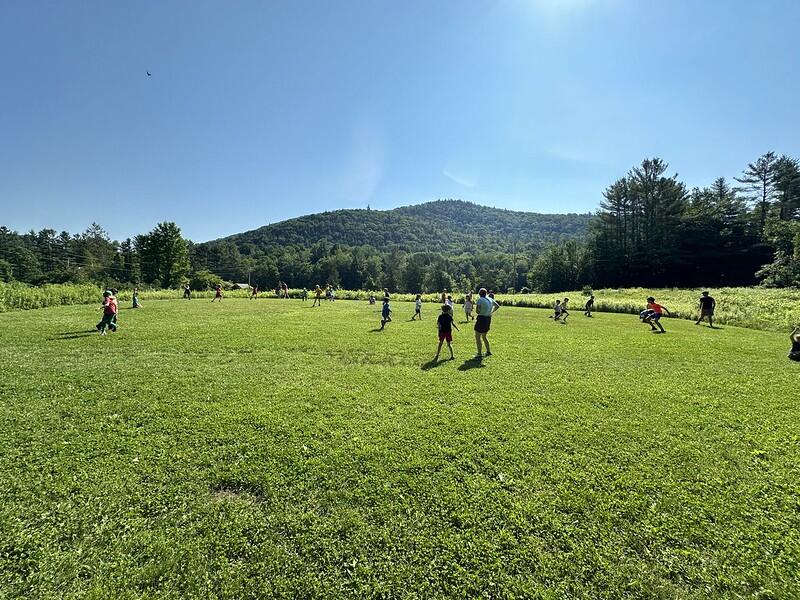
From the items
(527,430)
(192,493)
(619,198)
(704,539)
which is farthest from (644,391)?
(619,198)

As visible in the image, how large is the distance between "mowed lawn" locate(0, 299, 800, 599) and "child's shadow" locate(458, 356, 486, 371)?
28.9 inches

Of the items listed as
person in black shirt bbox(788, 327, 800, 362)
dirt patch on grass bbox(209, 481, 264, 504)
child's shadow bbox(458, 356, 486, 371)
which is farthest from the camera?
person in black shirt bbox(788, 327, 800, 362)

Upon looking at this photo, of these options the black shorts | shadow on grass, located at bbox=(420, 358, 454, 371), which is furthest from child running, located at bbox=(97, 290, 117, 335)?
the black shorts

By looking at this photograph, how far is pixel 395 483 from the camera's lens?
192 inches

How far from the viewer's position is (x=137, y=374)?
930 centimetres

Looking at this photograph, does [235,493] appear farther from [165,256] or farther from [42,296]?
[165,256]

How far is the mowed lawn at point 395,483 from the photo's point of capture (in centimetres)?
349

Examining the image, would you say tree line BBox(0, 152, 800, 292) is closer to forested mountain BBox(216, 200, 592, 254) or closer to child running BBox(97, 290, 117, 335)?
forested mountain BBox(216, 200, 592, 254)

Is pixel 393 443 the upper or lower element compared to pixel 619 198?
lower

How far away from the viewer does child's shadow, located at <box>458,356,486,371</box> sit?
10617 millimetres

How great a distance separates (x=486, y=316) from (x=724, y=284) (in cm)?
6412

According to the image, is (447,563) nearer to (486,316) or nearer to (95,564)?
(95,564)

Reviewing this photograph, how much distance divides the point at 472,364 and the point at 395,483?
6622mm

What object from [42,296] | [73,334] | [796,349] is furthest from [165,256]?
[796,349]
